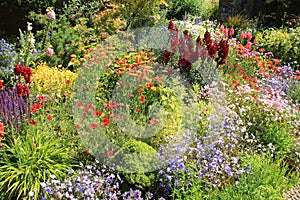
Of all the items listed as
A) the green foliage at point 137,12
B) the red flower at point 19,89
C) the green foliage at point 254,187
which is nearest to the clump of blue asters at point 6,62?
the red flower at point 19,89

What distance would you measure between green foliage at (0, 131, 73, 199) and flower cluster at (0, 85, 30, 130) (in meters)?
0.18

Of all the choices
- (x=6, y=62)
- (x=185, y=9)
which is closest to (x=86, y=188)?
(x=6, y=62)

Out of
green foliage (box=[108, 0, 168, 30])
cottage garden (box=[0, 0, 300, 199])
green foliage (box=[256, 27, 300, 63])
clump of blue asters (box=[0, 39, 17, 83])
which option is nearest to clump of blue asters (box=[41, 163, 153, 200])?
cottage garden (box=[0, 0, 300, 199])

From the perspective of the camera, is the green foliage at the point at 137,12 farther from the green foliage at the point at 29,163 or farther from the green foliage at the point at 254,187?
the green foliage at the point at 254,187

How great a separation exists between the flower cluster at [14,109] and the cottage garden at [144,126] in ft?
0.04

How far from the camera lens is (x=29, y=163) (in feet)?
11.7

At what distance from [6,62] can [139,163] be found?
10.5 feet

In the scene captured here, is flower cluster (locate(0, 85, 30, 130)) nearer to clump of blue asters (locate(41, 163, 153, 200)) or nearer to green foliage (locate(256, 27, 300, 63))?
clump of blue asters (locate(41, 163, 153, 200))

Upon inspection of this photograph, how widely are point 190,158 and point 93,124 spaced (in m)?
1.14

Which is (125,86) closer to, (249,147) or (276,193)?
(249,147)

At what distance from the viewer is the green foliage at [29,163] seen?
11.3ft

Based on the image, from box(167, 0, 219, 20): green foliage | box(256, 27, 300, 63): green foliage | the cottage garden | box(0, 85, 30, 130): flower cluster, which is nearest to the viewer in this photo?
the cottage garden

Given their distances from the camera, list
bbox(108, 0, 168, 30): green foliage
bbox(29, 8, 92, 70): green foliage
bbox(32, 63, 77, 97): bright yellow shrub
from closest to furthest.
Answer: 1. bbox(32, 63, 77, 97): bright yellow shrub
2. bbox(29, 8, 92, 70): green foliage
3. bbox(108, 0, 168, 30): green foliage

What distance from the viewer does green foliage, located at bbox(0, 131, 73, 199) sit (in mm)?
3439
